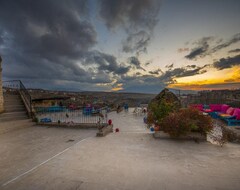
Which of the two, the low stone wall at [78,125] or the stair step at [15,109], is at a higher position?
the stair step at [15,109]

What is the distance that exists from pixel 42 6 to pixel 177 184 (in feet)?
39.5

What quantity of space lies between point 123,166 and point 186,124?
307cm

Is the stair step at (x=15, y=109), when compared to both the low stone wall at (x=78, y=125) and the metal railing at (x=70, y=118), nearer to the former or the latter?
the metal railing at (x=70, y=118)

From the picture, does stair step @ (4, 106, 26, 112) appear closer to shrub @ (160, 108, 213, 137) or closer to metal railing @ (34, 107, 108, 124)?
metal railing @ (34, 107, 108, 124)

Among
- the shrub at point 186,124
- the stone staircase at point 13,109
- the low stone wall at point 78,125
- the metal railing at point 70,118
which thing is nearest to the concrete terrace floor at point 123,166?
the shrub at point 186,124

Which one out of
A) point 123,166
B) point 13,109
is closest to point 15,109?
point 13,109

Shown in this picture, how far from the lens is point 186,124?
5.19 metres

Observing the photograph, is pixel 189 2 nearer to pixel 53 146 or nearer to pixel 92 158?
pixel 92 158

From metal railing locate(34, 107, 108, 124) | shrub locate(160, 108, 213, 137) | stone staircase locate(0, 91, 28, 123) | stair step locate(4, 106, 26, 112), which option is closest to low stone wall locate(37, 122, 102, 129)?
metal railing locate(34, 107, 108, 124)

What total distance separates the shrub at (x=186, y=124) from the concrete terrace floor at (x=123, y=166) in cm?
43

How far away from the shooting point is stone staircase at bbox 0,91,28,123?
9508 mm

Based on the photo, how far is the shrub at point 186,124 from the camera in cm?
525

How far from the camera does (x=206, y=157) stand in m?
3.87

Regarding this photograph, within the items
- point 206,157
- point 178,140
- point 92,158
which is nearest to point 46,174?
point 92,158
